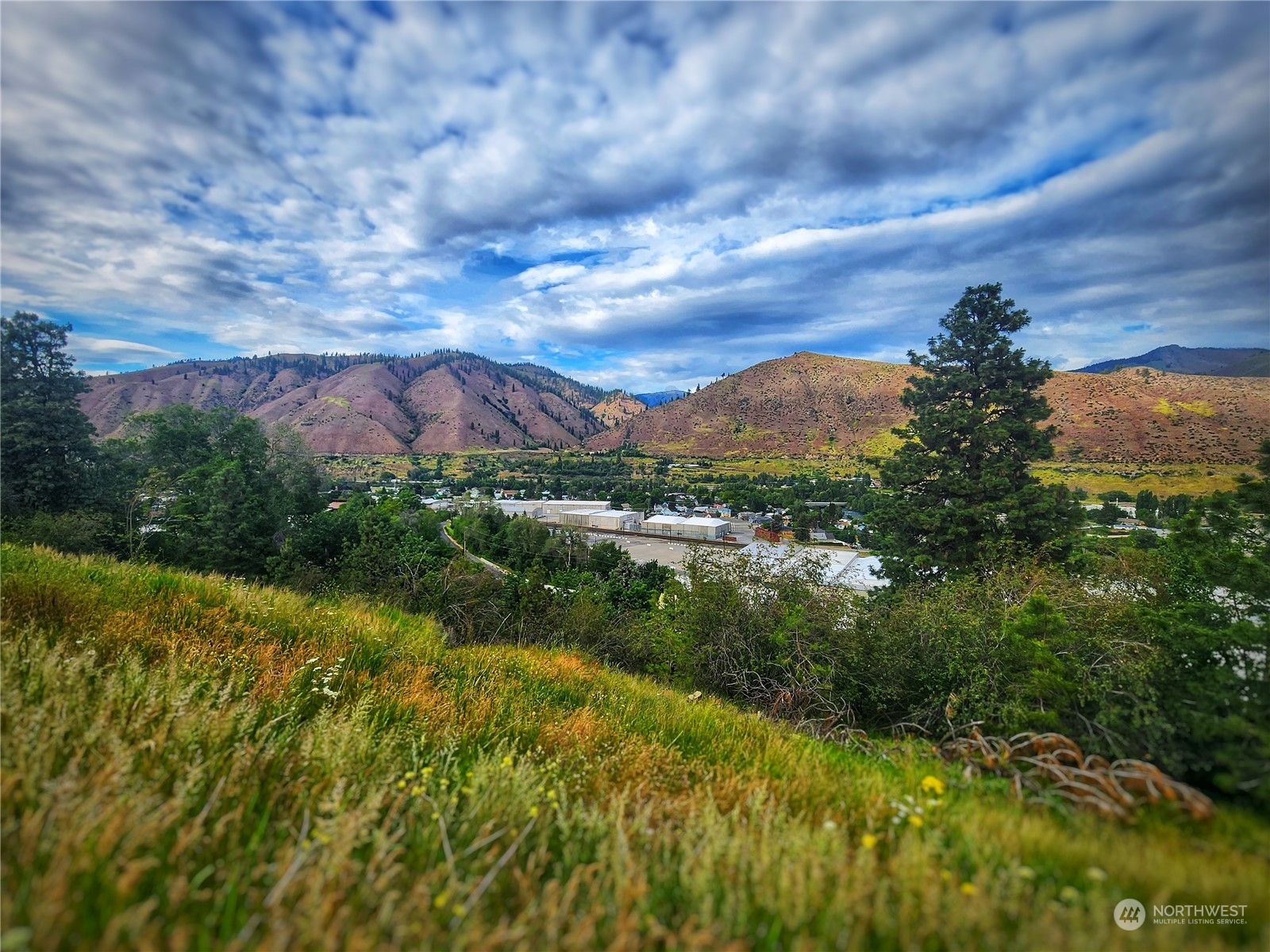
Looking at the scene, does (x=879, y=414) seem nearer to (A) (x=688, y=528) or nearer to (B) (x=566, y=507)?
(A) (x=688, y=528)

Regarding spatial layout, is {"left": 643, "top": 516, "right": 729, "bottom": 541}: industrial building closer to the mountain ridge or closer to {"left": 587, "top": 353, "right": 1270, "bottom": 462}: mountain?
the mountain ridge

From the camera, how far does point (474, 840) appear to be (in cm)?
214

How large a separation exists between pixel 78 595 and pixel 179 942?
5.15 metres

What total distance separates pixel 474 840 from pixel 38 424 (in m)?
32.4

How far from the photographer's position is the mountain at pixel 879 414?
7900 cm

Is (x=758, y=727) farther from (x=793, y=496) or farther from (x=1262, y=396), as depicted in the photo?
(x=1262, y=396)

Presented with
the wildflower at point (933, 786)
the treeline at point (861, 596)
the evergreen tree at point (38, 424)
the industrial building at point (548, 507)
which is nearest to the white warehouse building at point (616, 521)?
the industrial building at point (548, 507)

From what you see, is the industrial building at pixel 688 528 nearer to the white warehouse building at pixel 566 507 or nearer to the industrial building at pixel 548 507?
the industrial building at pixel 548 507

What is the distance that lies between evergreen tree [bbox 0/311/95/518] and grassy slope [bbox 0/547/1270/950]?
28147 millimetres

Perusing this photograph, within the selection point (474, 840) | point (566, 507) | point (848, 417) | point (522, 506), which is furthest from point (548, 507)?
point (848, 417)

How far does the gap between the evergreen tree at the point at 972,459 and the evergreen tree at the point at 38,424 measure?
3663 centimetres

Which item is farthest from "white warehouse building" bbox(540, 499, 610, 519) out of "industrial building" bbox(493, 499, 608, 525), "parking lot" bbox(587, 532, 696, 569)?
"parking lot" bbox(587, 532, 696, 569)

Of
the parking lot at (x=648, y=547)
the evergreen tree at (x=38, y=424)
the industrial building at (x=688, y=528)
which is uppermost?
the evergreen tree at (x=38, y=424)

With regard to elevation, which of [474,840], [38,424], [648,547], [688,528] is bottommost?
[648,547]
